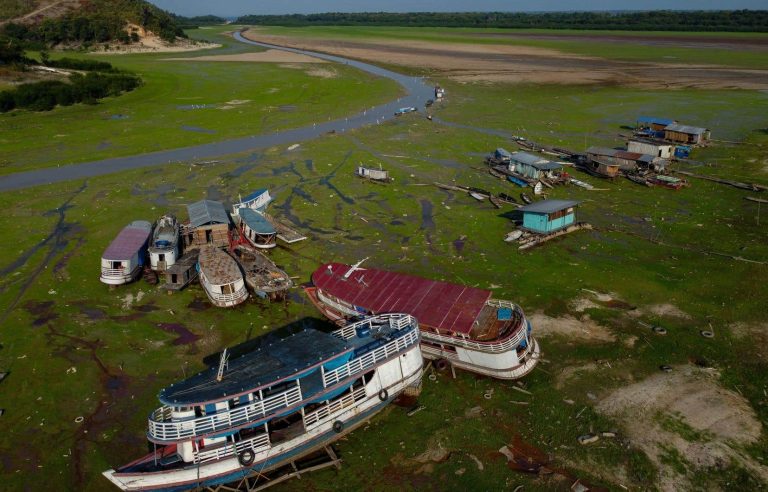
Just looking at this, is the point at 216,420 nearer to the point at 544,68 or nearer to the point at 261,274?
the point at 261,274

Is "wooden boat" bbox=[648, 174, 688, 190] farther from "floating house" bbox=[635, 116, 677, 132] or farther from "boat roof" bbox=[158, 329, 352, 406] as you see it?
"boat roof" bbox=[158, 329, 352, 406]

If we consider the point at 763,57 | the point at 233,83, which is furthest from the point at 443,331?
the point at 763,57

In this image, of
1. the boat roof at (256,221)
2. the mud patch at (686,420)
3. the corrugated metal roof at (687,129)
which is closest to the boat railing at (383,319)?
the mud patch at (686,420)

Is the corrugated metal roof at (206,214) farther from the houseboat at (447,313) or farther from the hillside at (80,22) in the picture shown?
the hillside at (80,22)

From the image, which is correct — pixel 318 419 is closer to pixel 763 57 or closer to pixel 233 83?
pixel 233 83

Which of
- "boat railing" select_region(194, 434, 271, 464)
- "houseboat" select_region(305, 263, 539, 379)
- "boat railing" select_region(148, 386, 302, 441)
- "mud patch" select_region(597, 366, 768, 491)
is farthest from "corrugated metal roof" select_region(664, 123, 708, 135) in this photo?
"boat railing" select_region(194, 434, 271, 464)

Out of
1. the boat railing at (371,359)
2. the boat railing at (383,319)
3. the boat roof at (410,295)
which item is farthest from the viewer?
the boat roof at (410,295)
